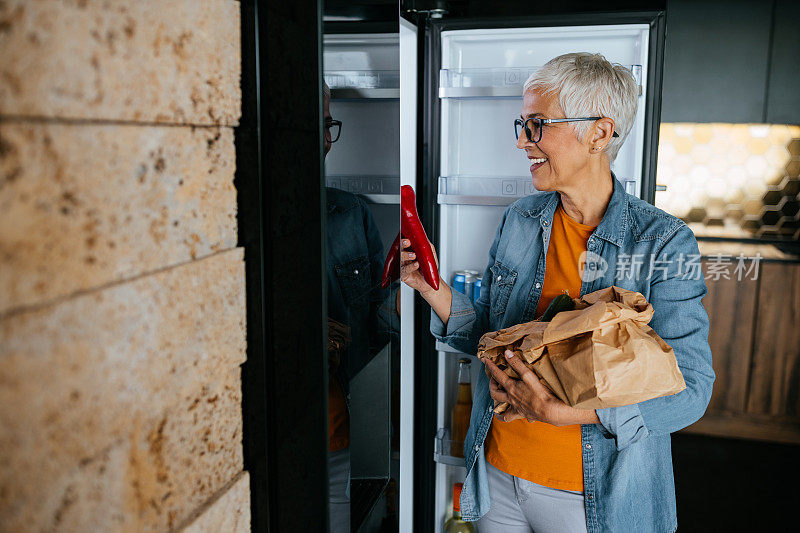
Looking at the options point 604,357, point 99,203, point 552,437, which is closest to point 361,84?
point 99,203

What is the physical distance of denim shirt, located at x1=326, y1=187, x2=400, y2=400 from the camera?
1.69 ft

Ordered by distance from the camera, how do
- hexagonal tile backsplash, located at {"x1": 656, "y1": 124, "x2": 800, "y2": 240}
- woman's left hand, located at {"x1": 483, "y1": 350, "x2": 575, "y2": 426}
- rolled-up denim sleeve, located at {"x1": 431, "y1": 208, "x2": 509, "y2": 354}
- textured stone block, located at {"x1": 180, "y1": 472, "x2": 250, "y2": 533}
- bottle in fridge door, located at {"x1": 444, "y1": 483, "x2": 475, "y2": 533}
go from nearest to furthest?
1. textured stone block, located at {"x1": 180, "y1": 472, "x2": 250, "y2": 533}
2. woman's left hand, located at {"x1": 483, "y1": 350, "x2": 575, "y2": 426}
3. rolled-up denim sleeve, located at {"x1": 431, "y1": 208, "x2": 509, "y2": 354}
4. hexagonal tile backsplash, located at {"x1": 656, "y1": 124, "x2": 800, "y2": 240}
5. bottle in fridge door, located at {"x1": 444, "y1": 483, "x2": 475, "y2": 533}

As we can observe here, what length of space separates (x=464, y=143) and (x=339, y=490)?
1.47 metres

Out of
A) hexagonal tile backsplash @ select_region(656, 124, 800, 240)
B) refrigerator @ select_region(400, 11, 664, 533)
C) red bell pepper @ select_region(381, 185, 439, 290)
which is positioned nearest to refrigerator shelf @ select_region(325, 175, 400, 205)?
red bell pepper @ select_region(381, 185, 439, 290)

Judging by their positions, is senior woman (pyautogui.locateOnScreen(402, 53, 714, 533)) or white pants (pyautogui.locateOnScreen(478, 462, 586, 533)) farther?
white pants (pyautogui.locateOnScreen(478, 462, 586, 533))

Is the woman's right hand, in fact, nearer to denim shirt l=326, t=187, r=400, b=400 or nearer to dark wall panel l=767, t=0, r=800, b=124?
denim shirt l=326, t=187, r=400, b=400

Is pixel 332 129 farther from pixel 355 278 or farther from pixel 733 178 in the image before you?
pixel 733 178

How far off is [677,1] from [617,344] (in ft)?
3.87

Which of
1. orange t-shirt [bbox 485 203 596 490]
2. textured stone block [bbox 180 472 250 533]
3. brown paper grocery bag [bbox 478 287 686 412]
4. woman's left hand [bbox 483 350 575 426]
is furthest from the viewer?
orange t-shirt [bbox 485 203 596 490]

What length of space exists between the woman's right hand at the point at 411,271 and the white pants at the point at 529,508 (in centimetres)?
45

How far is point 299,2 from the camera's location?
0.45 meters

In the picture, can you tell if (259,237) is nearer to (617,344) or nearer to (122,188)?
(122,188)

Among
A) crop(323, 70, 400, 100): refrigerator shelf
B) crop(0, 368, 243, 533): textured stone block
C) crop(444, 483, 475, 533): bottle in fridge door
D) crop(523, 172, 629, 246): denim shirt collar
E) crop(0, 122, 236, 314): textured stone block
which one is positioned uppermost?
crop(323, 70, 400, 100): refrigerator shelf

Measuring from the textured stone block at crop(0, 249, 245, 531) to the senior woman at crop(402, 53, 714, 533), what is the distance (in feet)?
2.62
